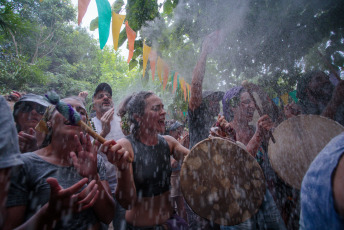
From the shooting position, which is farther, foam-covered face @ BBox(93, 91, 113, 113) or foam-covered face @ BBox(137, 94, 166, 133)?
foam-covered face @ BBox(93, 91, 113, 113)

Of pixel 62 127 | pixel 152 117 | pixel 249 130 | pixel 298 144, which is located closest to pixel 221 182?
pixel 152 117

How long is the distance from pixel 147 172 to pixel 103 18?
6.58ft

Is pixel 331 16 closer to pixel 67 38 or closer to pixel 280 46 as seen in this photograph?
pixel 280 46

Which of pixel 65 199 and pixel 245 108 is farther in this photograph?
pixel 245 108

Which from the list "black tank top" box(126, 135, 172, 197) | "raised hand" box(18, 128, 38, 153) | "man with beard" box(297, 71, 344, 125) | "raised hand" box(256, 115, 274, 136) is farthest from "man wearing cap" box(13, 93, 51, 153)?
"man with beard" box(297, 71, 344, 125)

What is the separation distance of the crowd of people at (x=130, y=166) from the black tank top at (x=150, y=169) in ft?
0.03

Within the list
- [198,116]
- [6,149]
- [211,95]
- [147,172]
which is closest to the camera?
[6,149]

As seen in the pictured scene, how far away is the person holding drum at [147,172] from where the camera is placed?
1.66 metres

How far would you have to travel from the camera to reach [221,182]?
1.84 m

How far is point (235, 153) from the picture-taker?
191 cm

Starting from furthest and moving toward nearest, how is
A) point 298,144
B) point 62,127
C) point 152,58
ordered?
point 152,58 < point 298,144 < point 62,127

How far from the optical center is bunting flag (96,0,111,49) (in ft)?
7.38

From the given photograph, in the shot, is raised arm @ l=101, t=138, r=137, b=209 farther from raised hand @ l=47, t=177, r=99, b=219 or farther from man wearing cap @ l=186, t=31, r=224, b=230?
man wearing cap @ l=186, t=31, r=224, b=230

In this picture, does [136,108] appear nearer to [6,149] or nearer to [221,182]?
[221,182]
